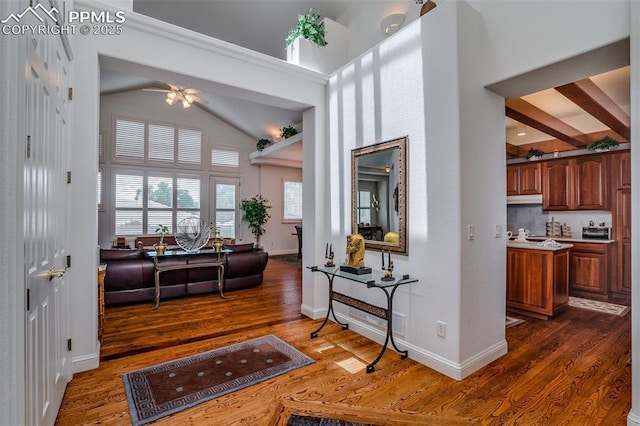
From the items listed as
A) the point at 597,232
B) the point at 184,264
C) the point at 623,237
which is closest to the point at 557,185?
the point at 597,232

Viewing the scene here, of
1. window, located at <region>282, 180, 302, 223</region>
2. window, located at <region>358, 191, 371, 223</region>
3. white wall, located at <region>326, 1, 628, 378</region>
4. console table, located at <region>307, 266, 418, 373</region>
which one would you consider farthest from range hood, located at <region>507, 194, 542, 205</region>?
window, located at <region>282, 180, 302, 223</region>

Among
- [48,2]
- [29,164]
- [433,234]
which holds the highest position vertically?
[48,2]

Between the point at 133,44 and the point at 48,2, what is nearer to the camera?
the point at 48,2

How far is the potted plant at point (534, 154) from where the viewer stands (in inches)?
220

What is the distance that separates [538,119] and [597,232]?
A: 96.6 inches

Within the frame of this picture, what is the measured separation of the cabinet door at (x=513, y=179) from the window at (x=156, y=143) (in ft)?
25.0

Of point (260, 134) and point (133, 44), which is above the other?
point (260, 134)

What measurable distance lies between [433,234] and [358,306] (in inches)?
43.6

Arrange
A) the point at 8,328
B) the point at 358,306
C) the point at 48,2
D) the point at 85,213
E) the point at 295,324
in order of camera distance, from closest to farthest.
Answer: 1. the point at 8,328
2. the point at 48,2
3. the point at 85,213
4. the point at 358,306
5. the point at 295,324

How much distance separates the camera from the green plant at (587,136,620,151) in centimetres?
477

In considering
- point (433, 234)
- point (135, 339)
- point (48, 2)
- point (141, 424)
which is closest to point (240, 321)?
point (135, 339)

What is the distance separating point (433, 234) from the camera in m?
2.67

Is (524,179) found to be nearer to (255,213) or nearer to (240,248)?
(240,248)

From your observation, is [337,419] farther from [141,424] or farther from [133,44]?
[133,44]
